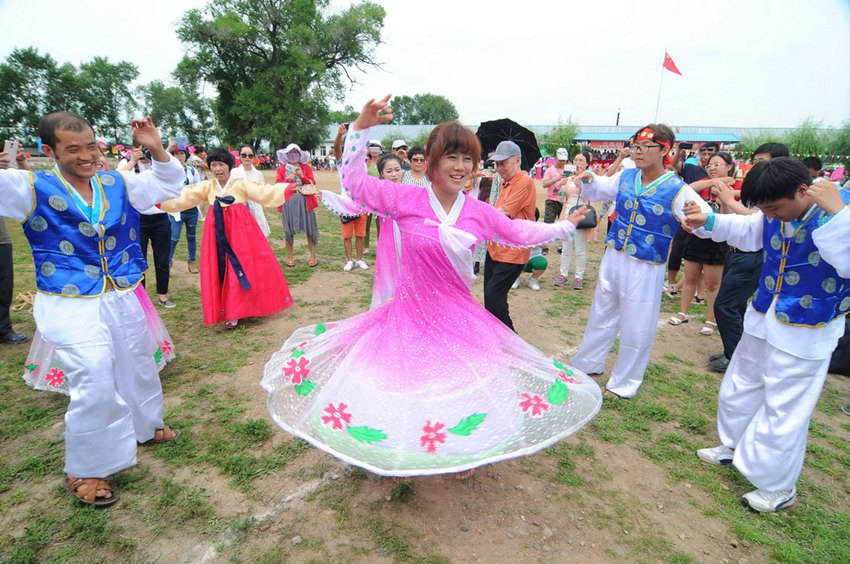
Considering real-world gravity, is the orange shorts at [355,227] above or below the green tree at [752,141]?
below

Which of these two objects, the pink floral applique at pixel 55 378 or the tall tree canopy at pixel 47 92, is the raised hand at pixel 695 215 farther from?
the tall tree canopy at pixel 47 92

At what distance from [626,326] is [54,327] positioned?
14.0ft

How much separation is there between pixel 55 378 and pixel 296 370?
2.44 meters

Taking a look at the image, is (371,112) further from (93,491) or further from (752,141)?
(752,141)

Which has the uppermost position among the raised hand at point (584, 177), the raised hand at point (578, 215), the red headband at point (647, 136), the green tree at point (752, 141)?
the green tree at point (752, 141)

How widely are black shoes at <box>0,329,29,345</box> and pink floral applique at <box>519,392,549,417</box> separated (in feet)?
17.6

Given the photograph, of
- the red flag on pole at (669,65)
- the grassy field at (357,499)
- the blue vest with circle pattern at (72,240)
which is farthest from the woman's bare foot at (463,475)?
the red flag on pole at (669,65)

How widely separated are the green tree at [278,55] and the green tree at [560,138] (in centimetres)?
2297

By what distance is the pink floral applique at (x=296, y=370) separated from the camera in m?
2.55

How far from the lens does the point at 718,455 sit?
3281 millimetres

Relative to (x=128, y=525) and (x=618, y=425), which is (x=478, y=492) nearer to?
(x=618, y=425)

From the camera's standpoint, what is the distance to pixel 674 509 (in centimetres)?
283

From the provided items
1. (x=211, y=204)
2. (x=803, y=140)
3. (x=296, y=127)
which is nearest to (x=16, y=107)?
(x=296, y=127)

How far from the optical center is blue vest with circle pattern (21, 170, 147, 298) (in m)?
2.60
